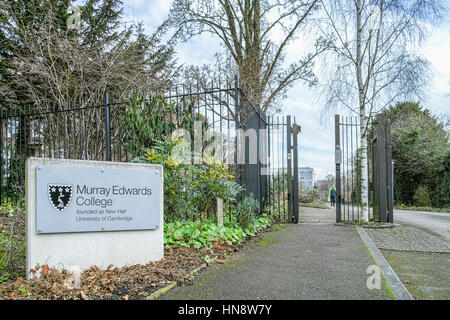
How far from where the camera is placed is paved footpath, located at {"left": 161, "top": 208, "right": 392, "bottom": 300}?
3062 millimetres

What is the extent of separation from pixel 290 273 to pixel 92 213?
2310 mm

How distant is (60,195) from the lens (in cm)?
341

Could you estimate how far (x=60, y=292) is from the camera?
2832mm

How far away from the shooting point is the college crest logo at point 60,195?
11.0 feet

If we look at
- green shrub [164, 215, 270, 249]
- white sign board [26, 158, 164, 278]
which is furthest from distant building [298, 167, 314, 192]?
white sign board [26, 158, 164, 278]

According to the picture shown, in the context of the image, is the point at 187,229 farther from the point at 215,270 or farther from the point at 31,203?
the point at 31,203

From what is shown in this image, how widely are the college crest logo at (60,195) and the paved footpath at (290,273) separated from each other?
145 cm

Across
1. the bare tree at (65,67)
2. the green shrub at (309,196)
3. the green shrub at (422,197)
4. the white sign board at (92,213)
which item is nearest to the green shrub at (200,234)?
the white sign board at (92,213)

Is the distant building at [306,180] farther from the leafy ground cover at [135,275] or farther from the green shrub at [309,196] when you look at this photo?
the leafy ground cover at [135,275]

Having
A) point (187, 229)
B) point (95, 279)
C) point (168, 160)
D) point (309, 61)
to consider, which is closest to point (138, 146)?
point (168, 160)

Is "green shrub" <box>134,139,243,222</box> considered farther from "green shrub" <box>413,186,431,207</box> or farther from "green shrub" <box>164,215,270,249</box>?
"green shrub" <box>413,186,431,207</box>

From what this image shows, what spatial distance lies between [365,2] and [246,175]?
5.28 metres

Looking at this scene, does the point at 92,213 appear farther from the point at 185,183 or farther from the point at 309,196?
the point at 309,196

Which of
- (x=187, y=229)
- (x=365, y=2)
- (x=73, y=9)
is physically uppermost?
(x=73, y=9)
